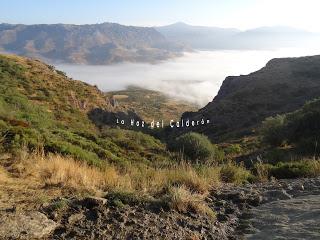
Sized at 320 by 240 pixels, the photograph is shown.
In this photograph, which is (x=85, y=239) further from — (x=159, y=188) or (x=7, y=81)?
(x=7, y=81)

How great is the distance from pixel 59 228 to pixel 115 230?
69cm

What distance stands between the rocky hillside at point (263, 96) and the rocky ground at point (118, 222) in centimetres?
5686

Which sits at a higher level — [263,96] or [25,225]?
[25,225]

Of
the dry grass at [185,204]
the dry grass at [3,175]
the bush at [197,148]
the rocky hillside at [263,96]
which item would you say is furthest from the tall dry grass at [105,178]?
the rocky hillside at [263,96]

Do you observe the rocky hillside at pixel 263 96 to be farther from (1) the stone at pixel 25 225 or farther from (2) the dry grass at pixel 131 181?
(1) the stone at pixel 25 225

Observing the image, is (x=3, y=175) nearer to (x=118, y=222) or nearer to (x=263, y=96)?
(x=118, y=222)

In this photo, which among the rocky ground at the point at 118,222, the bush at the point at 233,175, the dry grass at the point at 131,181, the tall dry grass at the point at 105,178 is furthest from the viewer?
the bush at the point at 233,175

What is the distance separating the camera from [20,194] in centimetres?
721

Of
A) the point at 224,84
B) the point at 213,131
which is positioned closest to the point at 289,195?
the point at 213,131

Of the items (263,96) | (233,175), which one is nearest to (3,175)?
(233,175)

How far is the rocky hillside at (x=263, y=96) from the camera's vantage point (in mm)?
78875

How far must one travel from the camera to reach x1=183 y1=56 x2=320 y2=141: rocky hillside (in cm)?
7888

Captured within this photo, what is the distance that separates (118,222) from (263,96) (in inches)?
3491

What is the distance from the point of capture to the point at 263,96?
92.4m
